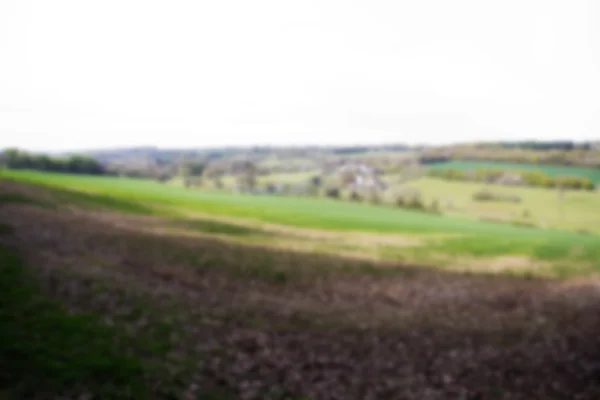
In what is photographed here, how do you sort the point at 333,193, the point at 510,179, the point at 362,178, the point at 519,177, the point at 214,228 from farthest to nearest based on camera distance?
the point at 362,178 < the point at 333,193 < the point at 510,179 < the point at 519,177 < the point at 214,228

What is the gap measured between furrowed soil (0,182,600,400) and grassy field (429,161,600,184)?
5419 centimetres

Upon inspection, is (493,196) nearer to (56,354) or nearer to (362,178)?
(362,178)

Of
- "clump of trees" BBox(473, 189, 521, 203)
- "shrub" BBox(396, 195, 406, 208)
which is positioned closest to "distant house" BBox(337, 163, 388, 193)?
"shrub" BBox(396, 195, 406, 208)

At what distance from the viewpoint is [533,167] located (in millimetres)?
72688

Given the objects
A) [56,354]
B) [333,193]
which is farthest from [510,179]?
[56,354]

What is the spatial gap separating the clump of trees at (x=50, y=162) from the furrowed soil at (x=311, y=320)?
7210 cm

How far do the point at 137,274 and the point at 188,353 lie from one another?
252 inches

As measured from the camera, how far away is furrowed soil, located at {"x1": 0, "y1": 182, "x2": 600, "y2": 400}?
9016mm

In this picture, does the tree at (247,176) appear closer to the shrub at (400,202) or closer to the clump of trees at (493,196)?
the shrub at (400,202)

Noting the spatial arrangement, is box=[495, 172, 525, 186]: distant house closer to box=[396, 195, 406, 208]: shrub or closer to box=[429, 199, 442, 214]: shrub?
box=[429, 199, 442, 214]: shrub

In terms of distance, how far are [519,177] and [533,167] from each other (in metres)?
2.80

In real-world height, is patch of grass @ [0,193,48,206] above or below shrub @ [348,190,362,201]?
above

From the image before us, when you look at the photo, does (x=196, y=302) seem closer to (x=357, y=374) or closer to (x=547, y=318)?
(x=357, y=374)

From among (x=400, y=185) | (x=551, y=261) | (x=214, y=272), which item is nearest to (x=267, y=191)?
(x=400, y=185)
